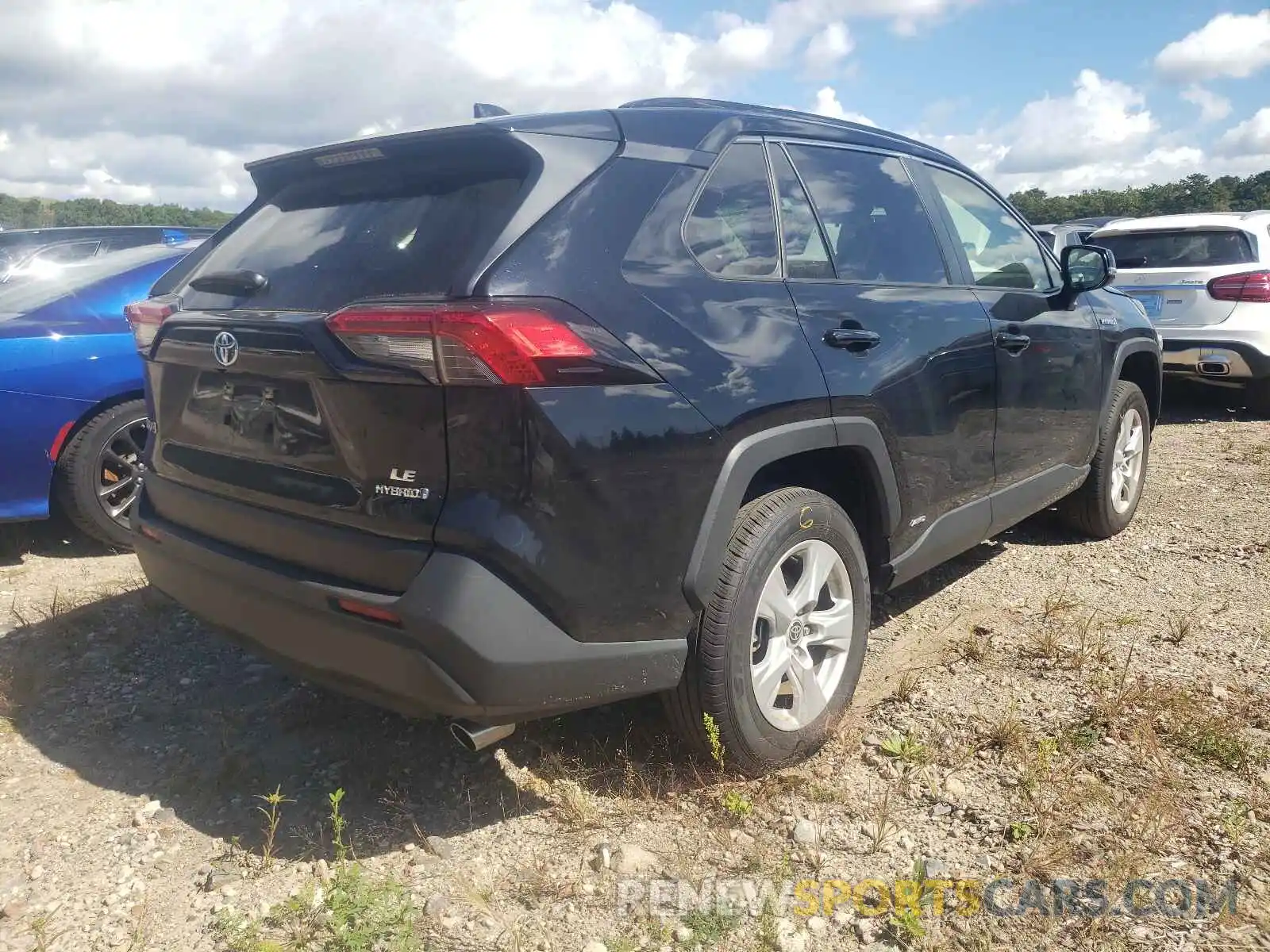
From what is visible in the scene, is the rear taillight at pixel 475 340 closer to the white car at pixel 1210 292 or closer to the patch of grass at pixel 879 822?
the patch of grass at pixel 879 822

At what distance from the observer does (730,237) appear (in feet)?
8.58

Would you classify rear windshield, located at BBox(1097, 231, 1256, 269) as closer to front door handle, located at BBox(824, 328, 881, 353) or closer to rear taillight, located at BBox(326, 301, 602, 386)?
front door handle, located at BBox(824, 328, 881, 353)

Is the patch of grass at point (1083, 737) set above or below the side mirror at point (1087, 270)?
below

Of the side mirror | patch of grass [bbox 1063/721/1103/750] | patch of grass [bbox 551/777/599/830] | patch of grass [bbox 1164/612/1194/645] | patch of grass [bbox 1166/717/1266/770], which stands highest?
the side mirror

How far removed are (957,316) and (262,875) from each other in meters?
2.74

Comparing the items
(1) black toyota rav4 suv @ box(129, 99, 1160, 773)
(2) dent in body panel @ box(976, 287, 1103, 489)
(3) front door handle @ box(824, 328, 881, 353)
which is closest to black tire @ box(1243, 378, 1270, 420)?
(2) dent in body panel @ box(976, 287, 1103, 489)

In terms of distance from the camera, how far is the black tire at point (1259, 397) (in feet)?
25.7

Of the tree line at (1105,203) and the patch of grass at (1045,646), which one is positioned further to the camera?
the tree line at (1105,203)

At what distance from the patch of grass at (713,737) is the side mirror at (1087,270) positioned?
2729mm

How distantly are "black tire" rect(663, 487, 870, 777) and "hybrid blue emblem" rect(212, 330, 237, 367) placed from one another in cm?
135

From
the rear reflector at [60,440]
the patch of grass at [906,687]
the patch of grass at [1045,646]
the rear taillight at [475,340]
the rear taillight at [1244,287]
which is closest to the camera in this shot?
the rear taillight at [475,340]

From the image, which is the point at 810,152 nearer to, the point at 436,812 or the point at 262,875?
the point at 436,812

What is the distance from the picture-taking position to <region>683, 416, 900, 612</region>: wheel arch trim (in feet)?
7.72

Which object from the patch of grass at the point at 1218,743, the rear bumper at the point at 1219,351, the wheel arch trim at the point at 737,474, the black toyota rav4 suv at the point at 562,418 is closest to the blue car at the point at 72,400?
the black toyota rav4 suv at the point at 562,418
